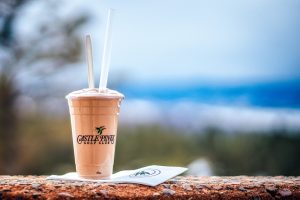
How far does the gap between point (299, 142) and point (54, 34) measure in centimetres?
295

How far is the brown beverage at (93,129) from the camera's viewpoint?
5.23 feet

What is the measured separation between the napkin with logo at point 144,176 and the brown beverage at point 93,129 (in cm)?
5

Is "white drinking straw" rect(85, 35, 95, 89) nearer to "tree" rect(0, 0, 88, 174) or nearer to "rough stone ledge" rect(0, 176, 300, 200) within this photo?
"rough stone ledge" rect(0, 176, 300, 200)

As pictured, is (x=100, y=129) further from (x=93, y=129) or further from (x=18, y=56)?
(x=18, y=56)

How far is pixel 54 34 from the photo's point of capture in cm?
497

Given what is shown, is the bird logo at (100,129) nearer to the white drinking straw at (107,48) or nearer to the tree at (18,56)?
the white drinking straw at (107,48)

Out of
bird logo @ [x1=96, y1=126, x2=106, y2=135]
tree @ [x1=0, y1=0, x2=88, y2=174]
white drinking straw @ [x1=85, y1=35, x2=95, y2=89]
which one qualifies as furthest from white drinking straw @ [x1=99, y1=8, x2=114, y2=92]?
tree @ [x1=0, y1=0, x2=88, y2=174]

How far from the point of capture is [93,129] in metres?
1.59

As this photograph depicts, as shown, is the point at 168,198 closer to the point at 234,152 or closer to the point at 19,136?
the point at 234,152

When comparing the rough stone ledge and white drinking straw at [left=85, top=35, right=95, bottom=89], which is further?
white drinking straw at [left=85, top=35, right=95, bottom=89]

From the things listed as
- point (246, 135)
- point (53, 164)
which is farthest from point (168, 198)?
point (53, 164)

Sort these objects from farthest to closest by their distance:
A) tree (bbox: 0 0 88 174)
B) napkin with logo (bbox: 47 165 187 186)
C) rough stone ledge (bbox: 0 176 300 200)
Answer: tree (bbox: 0 0 88 174), napkin with logo (bbox: 47 165 187 186), rough stone ledge (bbox: 0 176 300 200)

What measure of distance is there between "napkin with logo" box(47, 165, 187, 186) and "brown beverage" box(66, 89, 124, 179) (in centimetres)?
5

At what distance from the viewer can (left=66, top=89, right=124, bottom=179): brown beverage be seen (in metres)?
1.59
